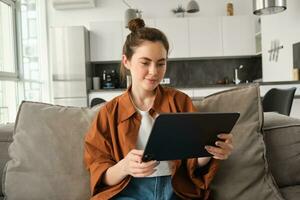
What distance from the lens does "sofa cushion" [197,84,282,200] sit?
1184 mm

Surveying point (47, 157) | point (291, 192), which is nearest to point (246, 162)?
point (291, 192)

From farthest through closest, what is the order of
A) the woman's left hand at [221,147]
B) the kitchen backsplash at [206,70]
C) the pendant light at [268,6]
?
the kitchen backsplash at [206,70]
the pendant light at [268,6]
the woman's left hand at [221,147]

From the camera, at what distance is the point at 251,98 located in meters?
1.26

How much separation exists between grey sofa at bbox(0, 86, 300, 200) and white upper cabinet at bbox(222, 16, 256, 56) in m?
4.32

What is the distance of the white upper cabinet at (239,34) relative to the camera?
5359mm

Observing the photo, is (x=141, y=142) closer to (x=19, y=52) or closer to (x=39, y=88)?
(x=19, y=52)

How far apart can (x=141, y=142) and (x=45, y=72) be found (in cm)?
477

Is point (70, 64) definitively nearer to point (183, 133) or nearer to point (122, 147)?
point (122, 147)

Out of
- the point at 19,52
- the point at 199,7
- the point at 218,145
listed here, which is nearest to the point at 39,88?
the point at 19,52

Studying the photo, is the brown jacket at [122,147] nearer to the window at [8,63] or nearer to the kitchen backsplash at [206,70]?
the window at [8,63]

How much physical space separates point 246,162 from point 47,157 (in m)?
0.75

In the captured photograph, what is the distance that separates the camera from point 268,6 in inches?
143

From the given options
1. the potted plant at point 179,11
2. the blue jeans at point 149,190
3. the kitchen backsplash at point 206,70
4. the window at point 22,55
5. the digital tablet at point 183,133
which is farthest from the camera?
the kitchen backsplash at point 206,70

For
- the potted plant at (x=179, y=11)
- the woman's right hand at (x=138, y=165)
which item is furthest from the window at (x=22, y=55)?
the woman's right hand at (x=138, y=165)
